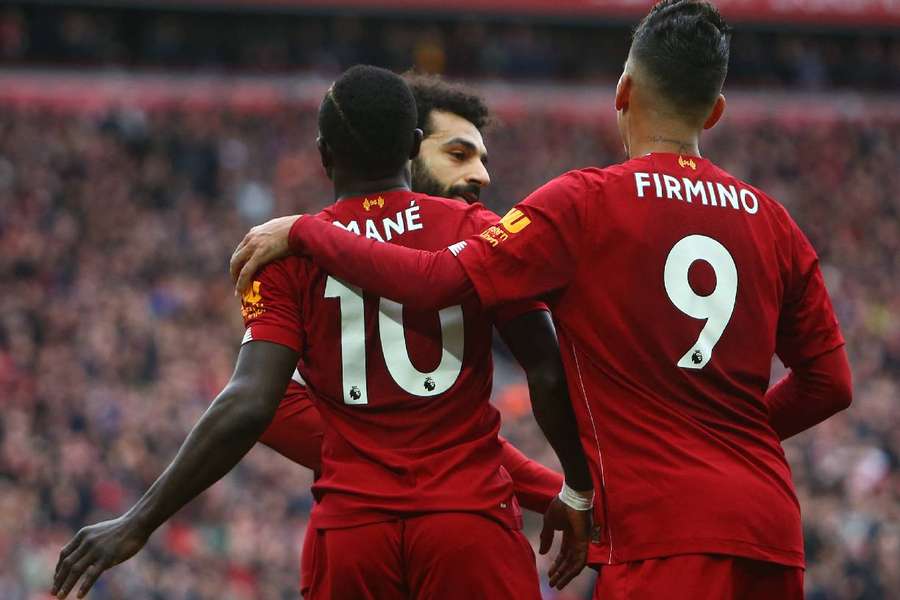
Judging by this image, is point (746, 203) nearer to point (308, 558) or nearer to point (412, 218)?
point (412, 218)

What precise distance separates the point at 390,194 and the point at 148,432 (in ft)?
34.4

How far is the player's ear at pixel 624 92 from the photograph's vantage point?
11.5 feet

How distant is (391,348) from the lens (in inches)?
140

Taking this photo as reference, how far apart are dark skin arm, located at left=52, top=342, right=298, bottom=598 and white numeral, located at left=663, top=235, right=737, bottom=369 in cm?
102

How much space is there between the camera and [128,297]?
1698 centimetres

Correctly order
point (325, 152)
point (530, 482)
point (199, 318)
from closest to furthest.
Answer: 1. point (325, 152)
2. point (530, 482)
3. point (199, 318)

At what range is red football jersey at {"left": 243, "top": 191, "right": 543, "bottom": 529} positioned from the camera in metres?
3.49

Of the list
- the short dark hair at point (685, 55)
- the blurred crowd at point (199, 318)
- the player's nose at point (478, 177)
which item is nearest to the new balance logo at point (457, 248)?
the short dark hair at point (685, 55)

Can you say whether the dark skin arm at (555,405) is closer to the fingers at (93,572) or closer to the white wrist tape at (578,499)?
the white wrist tape at (578,499)

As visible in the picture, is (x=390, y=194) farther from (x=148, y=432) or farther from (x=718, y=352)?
(x=148, y=432)

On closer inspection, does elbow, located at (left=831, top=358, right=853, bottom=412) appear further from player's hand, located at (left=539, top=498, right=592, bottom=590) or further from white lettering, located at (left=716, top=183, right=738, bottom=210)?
player's hand, located at (left=539, top=498, right=592, bottom=590)

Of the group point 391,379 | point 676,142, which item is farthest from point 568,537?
point 676,142

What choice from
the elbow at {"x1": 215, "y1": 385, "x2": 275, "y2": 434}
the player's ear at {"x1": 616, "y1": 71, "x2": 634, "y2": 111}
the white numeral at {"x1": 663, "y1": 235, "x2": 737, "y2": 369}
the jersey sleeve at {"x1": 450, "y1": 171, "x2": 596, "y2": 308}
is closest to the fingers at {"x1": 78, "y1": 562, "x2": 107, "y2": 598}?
the elbow at {"x1": 215, "y1": 385, "x2": 275, "y2": 434}

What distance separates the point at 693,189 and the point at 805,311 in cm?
43
